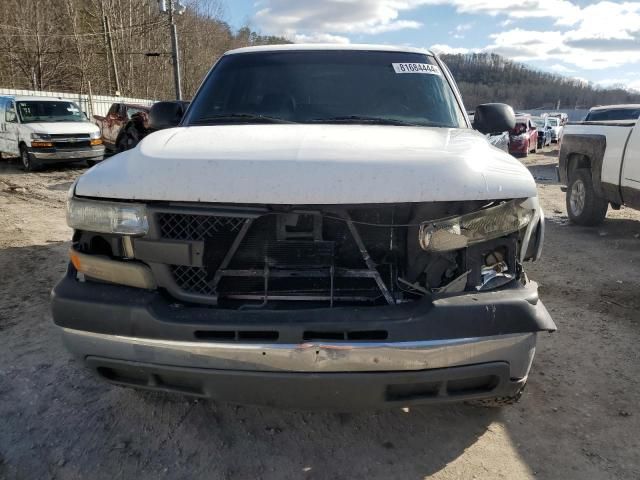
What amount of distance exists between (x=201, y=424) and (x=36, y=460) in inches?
29.5

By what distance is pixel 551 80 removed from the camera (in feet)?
371

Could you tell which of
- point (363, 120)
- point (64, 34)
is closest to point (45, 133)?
point (363, 120)

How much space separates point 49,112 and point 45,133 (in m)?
1.53

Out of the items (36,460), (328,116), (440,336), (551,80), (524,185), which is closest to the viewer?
(440,336)

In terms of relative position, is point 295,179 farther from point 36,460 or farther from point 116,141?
point 116,141

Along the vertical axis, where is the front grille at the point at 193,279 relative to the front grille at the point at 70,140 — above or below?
above

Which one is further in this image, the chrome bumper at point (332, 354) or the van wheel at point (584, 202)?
the van wheel at point (584, 202)

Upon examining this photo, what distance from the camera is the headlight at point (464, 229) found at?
6.61 feet

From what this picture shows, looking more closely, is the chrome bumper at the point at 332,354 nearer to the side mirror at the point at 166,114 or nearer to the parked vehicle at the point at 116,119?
the side mirror at the point at 166,114

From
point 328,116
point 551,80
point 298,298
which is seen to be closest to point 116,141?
point 328,116

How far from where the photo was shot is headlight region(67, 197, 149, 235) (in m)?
2.06

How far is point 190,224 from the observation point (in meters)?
2.11

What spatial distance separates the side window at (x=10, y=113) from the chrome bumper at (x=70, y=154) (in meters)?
1.54

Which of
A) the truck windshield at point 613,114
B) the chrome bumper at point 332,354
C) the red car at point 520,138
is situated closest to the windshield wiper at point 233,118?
the chrome bumper at point 332,354
